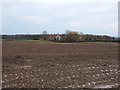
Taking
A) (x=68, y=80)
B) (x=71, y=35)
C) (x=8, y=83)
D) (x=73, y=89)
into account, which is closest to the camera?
(x=73, y=89)

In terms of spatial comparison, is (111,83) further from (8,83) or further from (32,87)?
(8,83)

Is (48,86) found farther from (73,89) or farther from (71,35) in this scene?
(71,35)

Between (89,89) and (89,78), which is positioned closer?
(89,89)

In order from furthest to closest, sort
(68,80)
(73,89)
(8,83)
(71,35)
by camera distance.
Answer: (71,35)
(68,80)
(8,83)
(73,89)

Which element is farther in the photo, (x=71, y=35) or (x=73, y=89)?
(x=71, y=35)

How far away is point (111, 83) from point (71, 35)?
248 ft

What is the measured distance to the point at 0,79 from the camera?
813 centimetres

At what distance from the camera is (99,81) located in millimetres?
8117

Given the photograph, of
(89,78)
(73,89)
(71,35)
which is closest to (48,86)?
(73,89)

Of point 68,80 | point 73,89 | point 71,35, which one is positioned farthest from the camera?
point 71,35

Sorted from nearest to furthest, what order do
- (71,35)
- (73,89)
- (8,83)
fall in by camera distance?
(73,89) → (8,83) → (71,35)

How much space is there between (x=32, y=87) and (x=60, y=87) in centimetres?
101

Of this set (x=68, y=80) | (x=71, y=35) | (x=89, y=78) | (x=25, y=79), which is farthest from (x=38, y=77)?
(x=71, y=35)

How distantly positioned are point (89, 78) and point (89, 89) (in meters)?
1.81
